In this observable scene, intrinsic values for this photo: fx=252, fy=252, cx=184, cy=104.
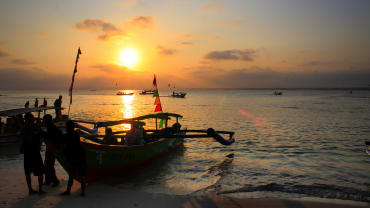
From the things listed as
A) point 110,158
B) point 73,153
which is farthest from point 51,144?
point 110,158

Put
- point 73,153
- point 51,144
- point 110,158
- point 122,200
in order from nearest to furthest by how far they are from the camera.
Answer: point 73,153
point 51,144
point 122,200
point 110,158

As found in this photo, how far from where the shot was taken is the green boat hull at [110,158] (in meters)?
8.01

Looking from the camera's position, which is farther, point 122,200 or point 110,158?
point 110,158

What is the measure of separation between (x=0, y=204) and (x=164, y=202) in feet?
14.3

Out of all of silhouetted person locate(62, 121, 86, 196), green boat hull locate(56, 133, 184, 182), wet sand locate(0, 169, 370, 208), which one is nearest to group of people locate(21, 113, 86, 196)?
silhouetted person locate(62, 121, 86, 196)

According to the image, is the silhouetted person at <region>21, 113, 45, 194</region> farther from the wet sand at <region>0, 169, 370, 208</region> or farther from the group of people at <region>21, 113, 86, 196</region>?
the wet sand at <region>0, 169, 370, 208</region>

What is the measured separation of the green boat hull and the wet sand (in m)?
0.70

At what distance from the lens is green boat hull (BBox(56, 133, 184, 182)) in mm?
8008

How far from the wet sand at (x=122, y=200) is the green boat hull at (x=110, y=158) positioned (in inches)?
27.7

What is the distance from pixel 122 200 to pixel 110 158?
2.06 meters

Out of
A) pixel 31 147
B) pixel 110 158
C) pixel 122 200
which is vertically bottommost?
pixel 122 200

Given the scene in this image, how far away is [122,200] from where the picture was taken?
728 cm

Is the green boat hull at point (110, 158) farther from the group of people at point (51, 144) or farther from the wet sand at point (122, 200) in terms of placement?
the wet sand at point (122, 200)

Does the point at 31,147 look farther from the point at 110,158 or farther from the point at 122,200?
the point at 122,200
